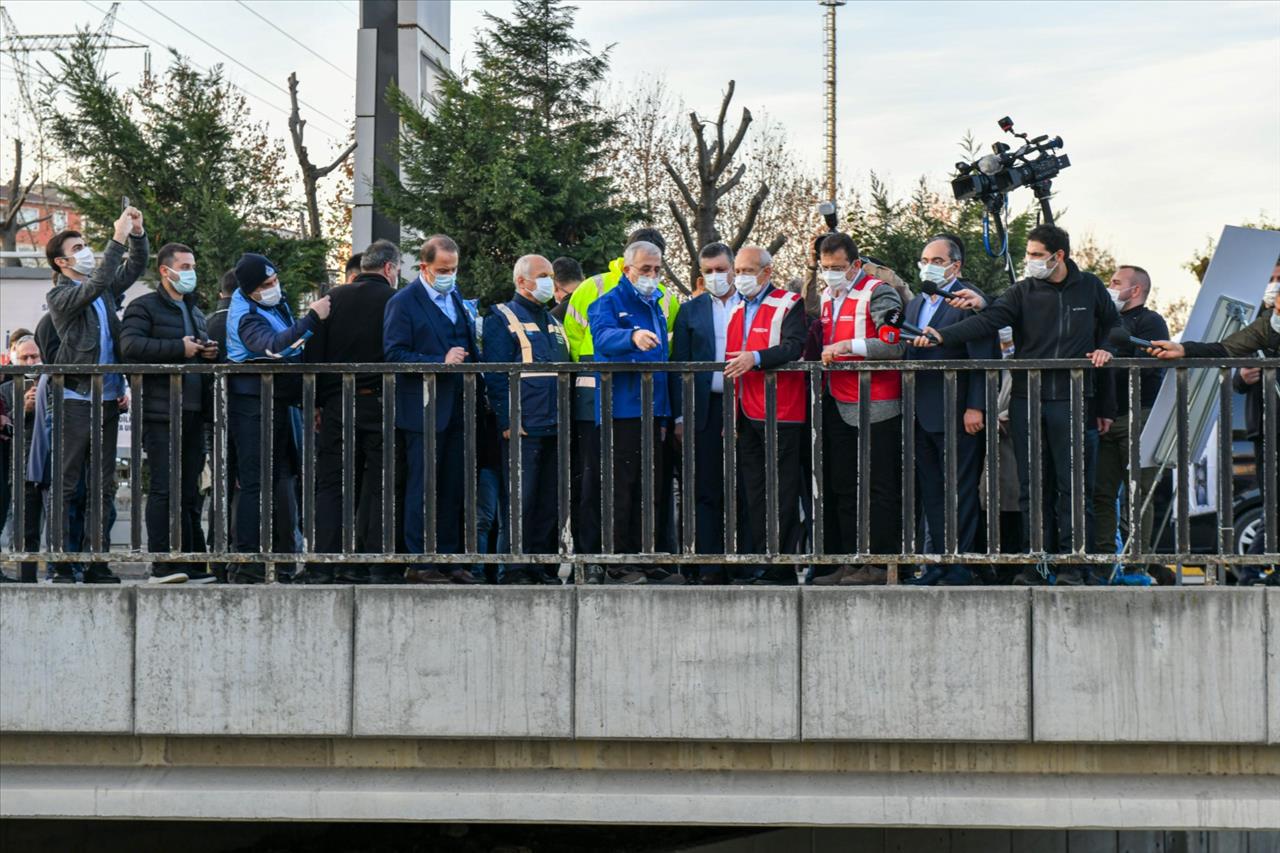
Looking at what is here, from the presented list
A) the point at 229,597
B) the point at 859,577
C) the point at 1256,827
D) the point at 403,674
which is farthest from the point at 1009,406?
the point at 229,597

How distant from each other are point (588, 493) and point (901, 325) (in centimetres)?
171

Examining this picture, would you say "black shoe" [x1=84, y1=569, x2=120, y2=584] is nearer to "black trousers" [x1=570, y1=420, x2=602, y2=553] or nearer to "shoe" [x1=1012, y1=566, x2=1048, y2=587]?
"black trousers" [x1=570, y1=420, x2=602, y2=553]

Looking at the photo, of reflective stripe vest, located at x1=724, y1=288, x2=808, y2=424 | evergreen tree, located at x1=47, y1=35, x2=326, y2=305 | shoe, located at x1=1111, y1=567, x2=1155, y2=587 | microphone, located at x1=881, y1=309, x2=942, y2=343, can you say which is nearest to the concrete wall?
shoe, located at x1=1111, y1=567, x2=1155, y2=587

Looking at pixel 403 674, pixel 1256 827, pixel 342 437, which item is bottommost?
pixel 1256 827

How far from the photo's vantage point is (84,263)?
8.21 m

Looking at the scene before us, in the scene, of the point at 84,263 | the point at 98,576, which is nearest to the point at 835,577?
the point at 98,576

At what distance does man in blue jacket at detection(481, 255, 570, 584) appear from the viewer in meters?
7.48

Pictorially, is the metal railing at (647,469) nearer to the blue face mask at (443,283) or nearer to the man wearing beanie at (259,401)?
the man wearing beanie at (259,401)

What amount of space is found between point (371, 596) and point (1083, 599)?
292 cm

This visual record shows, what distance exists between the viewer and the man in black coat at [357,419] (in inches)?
287

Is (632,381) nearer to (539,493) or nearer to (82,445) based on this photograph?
(539,493)

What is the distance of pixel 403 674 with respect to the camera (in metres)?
6.54

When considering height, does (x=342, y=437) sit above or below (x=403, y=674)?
above

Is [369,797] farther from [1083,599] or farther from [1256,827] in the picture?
[1256,827]
